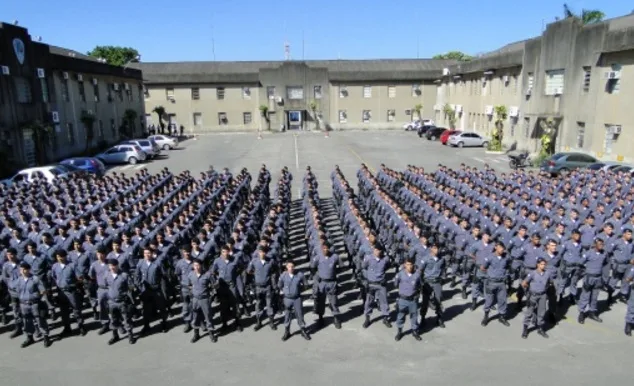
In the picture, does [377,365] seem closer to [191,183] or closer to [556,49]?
[191,183]

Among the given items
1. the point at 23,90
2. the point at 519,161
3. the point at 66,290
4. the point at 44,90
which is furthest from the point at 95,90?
the point at 66,290

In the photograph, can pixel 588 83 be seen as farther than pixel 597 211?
Yes

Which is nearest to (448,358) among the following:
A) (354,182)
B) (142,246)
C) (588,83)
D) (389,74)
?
(142,246)

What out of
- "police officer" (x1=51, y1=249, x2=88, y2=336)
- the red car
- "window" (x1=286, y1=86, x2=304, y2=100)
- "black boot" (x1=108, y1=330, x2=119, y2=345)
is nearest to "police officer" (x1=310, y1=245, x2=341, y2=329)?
"black boot" (x1=108, y1=330, x2=119, y2=345)

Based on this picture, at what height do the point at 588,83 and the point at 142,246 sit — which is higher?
the point at 588,83

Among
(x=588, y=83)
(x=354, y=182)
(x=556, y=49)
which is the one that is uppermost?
(x=556, y=49)

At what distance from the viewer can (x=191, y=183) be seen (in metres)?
18.8

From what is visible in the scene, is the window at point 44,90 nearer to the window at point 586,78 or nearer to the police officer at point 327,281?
the police officer at point 327,281

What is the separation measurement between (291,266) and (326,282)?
868 millimetres

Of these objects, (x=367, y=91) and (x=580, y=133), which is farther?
(x=367, y=91)

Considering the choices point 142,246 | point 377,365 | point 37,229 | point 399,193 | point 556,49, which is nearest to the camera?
point 377,365

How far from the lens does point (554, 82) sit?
2980 centimetres

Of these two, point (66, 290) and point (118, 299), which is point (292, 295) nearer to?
point (118, 299)

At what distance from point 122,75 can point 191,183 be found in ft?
94.9
